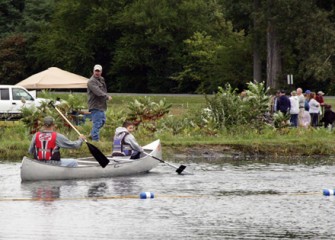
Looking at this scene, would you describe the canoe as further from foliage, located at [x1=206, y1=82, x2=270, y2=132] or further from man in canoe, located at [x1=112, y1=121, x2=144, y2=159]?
foliage, located at [x1=206, y1=82, x2=270, y2=132]

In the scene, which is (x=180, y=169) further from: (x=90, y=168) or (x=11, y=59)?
(x=11, y=59)

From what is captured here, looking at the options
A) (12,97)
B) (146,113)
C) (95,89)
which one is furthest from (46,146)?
(12,97)

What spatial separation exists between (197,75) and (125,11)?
6549 mm

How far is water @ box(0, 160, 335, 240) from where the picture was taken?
1941 centimetres

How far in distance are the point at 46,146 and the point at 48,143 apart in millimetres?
96

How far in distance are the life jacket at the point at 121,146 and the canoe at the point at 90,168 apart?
14cm

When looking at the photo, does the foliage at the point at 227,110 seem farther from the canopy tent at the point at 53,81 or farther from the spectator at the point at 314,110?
the canopy tent at the point at 53,81

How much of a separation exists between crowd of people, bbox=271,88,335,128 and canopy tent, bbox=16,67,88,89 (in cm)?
1873

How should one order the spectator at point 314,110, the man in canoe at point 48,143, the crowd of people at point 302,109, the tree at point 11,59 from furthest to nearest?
the tree at point 11,59, the spectator at point 314,110, the crowd of people at point 302,109, the man in canoe at point 48,143

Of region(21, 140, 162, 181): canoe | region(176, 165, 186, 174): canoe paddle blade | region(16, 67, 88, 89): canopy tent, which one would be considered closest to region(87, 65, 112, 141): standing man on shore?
region(21, 140, 162, 181): canoe

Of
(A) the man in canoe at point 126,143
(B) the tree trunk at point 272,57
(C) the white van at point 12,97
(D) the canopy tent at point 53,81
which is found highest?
(B) the tree trunk at point 272,57

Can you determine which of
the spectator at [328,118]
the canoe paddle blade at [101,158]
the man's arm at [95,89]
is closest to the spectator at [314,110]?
the spectator at [328,118]

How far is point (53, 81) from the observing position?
55781 millimetres

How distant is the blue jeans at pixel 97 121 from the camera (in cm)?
3136
